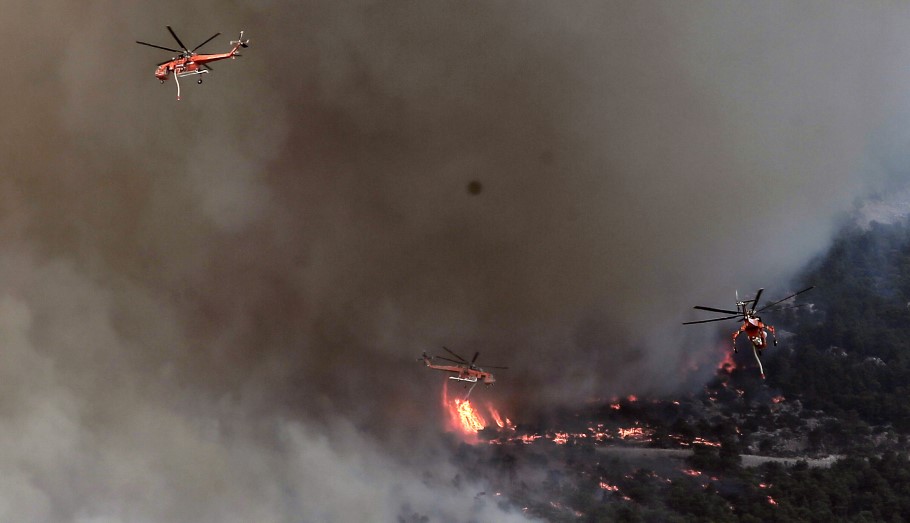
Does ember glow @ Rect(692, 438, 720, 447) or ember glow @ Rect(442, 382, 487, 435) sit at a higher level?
ember glow @ Rect(442, 382, 487, 435)

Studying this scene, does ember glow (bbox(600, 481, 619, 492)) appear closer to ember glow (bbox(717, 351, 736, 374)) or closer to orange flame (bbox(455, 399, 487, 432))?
orange flame (bbox(455, 399, 487, 432))

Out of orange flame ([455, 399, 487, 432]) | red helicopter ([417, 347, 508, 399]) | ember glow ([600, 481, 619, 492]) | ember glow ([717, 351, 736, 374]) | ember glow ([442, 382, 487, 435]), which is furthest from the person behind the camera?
ember glow ([717, 351, 736, 374])

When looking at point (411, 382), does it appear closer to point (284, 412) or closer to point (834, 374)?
point (284, 412)

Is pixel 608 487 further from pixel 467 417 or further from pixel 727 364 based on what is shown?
pixel 727 364

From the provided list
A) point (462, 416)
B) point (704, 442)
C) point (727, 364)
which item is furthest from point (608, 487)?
point (727, 364)

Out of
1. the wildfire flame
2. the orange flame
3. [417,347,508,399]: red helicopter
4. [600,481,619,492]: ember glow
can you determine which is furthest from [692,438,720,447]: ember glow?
[417,347,508,399]: red helicopter

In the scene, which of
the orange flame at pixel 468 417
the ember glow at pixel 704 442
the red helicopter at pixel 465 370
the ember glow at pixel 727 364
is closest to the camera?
the red helicopter at pixel 465 370

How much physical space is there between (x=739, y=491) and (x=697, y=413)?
368 inches

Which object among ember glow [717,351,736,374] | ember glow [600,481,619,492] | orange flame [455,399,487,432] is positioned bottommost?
ember glow [600,481,619,492]

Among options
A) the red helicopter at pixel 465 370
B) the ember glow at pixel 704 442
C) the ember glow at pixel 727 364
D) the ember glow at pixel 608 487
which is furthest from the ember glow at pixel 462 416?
the ember glow at pixel 727 364

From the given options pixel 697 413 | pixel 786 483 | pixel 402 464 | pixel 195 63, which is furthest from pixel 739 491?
pixel 195 63

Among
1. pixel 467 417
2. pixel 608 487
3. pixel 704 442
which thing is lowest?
pixel 608 487

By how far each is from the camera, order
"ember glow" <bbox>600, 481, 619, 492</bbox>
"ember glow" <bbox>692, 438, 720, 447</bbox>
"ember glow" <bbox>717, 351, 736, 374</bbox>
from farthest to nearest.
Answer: "ember glow" <bbox>717, 351, 736, 374</bbox>, "ember glow" <bbox>692, 438, 720, 447</bbox>, "ember glow" <bbox>600, 481, 619, 492</bbox>

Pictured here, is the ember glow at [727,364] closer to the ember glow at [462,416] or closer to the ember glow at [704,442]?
the ember glow at [704,442]
